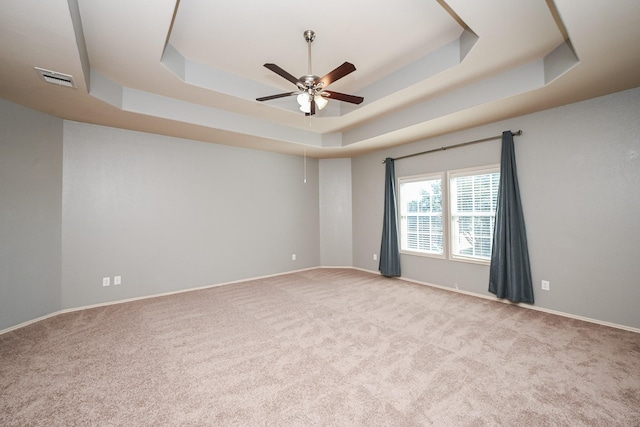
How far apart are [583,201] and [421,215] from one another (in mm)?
2211

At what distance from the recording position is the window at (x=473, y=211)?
4.08 metres

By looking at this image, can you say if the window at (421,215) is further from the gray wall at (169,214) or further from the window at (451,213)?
the gray wall at (169,214)

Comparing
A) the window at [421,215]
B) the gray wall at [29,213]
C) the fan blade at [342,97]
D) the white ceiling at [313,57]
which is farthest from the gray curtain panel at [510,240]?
the gray wall at [29,213]

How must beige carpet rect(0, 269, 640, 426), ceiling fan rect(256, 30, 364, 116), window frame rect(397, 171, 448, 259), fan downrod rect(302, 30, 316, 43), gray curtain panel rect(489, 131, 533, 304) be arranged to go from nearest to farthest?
beige carpet rect(0, 269, 640, 426)
ceiling fan rect(256, 30, 364, 116)
fan downrod rect(302, 30, 316, 43)
gray curtain panel rect(489, 131, 533, 304)
window frame rect(397, 171, 448, 259)

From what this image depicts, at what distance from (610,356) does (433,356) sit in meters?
1.58

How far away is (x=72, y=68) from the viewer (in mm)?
2465

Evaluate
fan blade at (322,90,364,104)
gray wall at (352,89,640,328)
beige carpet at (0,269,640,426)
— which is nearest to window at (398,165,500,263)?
gray wall at (352,89,640,328)

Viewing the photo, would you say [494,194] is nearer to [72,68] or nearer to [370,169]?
[370,169]

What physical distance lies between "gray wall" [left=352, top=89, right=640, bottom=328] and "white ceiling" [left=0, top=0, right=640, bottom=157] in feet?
1.05

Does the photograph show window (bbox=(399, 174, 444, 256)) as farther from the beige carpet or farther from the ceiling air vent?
the ceiling air vent

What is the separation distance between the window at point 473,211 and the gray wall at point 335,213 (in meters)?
2.42

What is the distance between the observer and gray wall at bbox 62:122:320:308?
12.6 feet

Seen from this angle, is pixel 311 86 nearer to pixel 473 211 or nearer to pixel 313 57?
pixel 313 57

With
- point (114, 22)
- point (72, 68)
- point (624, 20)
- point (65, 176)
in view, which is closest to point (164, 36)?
point (114, 22)
